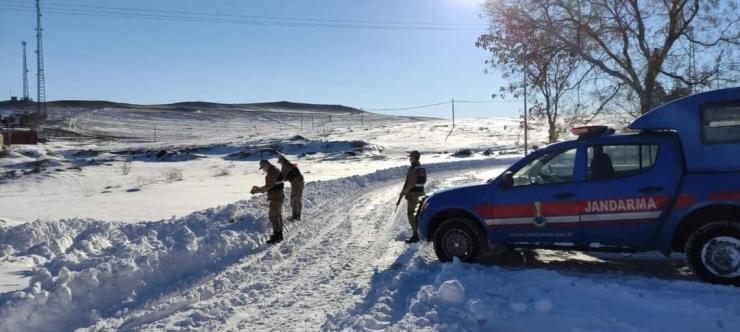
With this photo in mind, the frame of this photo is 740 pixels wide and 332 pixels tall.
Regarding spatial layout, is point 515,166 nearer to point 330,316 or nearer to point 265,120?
point 330,316

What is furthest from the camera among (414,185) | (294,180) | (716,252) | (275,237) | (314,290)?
(294,180)

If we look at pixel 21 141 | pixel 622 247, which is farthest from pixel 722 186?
pixel 21 141

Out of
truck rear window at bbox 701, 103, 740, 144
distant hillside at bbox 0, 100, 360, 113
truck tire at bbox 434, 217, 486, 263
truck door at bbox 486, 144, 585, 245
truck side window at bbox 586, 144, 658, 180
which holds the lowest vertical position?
truck tire at bbox 434, 217, 486, 263

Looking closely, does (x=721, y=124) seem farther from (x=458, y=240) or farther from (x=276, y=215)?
(x=276, y=215)

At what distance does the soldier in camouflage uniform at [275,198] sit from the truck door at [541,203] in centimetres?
429

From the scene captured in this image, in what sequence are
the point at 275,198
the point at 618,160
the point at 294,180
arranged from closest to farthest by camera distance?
the point at 618,160
the point at 275,198
the point at 294,180

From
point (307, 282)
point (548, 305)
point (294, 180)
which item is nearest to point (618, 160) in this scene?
point (548, 305)

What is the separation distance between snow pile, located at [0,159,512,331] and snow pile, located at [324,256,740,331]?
2.57m

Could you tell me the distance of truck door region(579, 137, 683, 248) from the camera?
6543 mm

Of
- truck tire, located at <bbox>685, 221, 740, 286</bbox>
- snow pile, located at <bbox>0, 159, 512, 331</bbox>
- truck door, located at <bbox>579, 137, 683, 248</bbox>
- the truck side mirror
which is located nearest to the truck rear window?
truck door, located at <bbox>579, 137, 683, 248</bbox>

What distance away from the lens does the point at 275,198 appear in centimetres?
1048

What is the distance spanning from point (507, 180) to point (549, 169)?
0.53 metres

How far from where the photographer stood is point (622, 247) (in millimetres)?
6754

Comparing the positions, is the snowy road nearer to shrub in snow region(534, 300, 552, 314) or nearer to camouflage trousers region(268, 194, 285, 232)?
shrub in snow region(534, 300, 552, 314)
